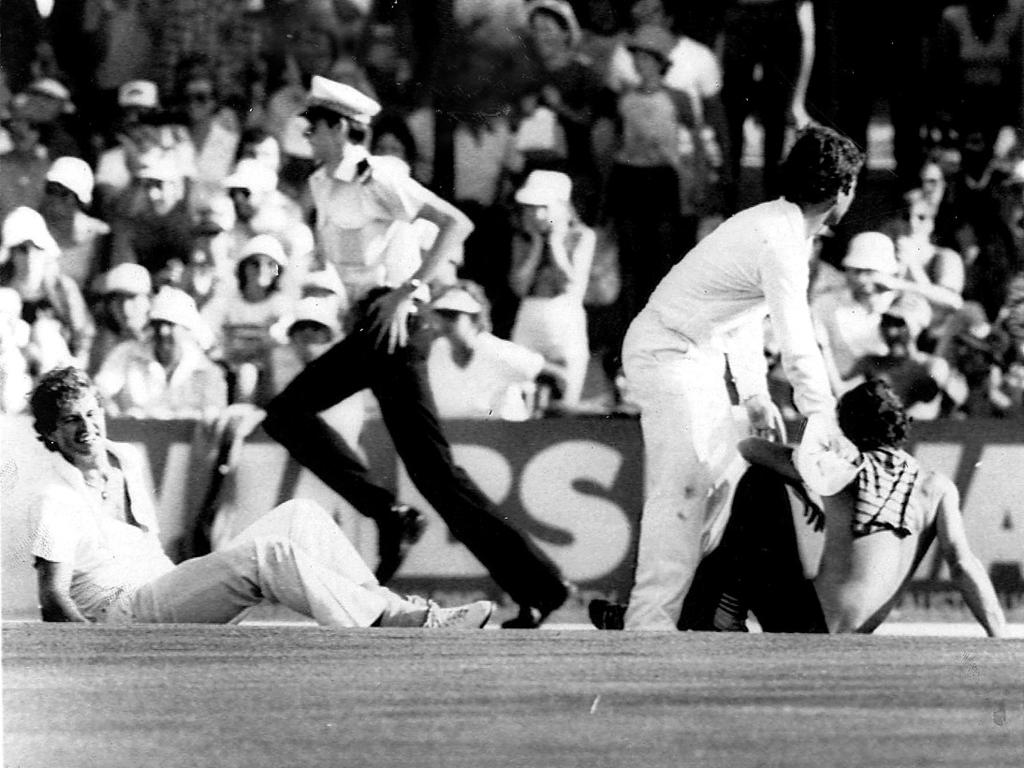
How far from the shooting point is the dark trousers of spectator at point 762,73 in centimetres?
363

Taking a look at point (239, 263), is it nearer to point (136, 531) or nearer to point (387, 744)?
point (136, 531)

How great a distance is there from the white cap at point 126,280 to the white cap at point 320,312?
0.39m

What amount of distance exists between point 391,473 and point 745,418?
2.98 ft

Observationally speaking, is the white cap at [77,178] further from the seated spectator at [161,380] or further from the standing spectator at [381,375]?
the standing spectator at [381,375]

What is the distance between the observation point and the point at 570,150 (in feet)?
12.1

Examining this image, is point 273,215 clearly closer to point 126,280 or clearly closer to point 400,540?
point 126,280

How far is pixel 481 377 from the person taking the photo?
367cm

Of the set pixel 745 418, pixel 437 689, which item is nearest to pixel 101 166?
pixel 745 418

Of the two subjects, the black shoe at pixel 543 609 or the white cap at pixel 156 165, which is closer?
the black shoe at pixel 543 609

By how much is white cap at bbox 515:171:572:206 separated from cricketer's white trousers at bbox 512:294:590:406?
0.23m

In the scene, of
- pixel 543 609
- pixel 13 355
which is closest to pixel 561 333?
pixel 543 609

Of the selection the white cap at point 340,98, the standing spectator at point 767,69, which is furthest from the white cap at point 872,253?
the white cap at point 340,98

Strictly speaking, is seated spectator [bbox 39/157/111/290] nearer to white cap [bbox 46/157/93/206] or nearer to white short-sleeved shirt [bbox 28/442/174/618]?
white cap [bbox 46/157/93/206]

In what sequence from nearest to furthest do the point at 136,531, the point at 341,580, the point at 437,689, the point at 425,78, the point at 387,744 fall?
the point at 387,744 → the point at 437,689 → the point at 341,580 → the point at 136,531 → the point at 425,78
